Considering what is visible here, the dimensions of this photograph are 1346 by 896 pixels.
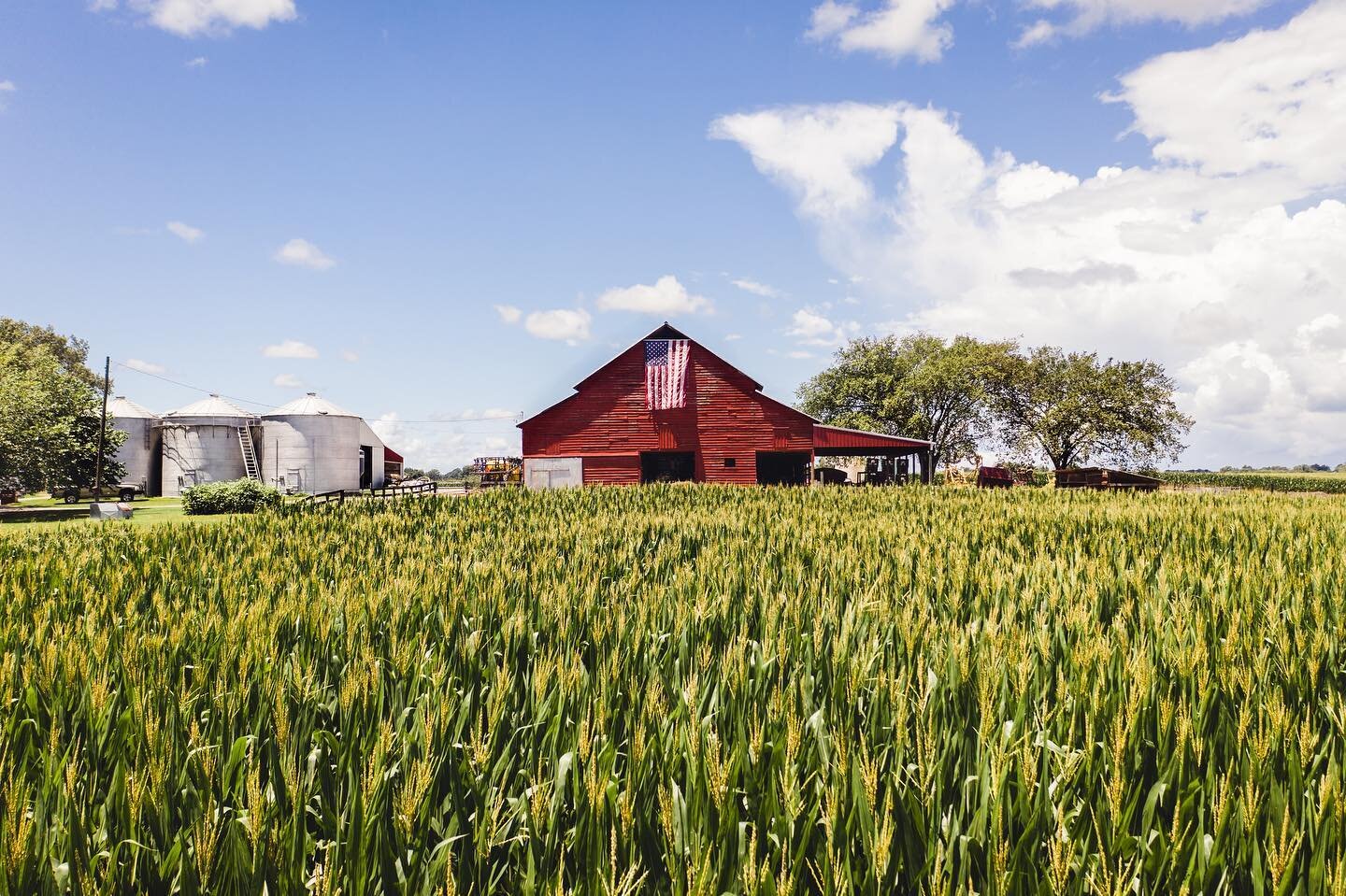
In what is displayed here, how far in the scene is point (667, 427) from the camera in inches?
1544

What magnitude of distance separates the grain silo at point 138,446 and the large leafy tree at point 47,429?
5.12 metres

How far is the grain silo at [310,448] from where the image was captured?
5950 cm

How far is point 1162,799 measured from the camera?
2584 mm

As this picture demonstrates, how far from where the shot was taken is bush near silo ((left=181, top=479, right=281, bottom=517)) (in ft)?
125

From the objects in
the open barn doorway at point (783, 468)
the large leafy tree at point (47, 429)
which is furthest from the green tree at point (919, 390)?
the large leafy tree at point (47, 429)

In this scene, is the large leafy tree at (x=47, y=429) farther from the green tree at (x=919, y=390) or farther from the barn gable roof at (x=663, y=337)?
the green tree at (x=919, y=390)

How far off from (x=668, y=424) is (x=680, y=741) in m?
36.6

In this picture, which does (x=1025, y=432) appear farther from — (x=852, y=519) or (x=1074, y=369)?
(x=852, y=519)

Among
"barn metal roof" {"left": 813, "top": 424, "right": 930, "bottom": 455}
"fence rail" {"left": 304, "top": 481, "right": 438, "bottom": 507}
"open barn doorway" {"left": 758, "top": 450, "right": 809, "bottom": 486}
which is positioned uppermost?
"barn metal roof" {"left": 813, "top": 424, "right": 930, "bottom": 455}

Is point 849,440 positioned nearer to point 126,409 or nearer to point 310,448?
point 310,448

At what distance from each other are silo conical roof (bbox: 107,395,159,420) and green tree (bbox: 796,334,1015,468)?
61037 mm

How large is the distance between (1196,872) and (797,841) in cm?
117

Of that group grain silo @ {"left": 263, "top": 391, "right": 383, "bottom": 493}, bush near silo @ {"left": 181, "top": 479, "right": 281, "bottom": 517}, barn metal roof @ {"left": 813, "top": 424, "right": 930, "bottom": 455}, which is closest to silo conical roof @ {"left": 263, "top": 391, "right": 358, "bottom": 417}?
grain silo @ {"left": 263, "top": 391, "right": 383, "bottom": 493}

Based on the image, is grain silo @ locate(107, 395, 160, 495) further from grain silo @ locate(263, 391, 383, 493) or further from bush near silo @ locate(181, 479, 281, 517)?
bush near silo @ locate(181, 479, 281, 517)
